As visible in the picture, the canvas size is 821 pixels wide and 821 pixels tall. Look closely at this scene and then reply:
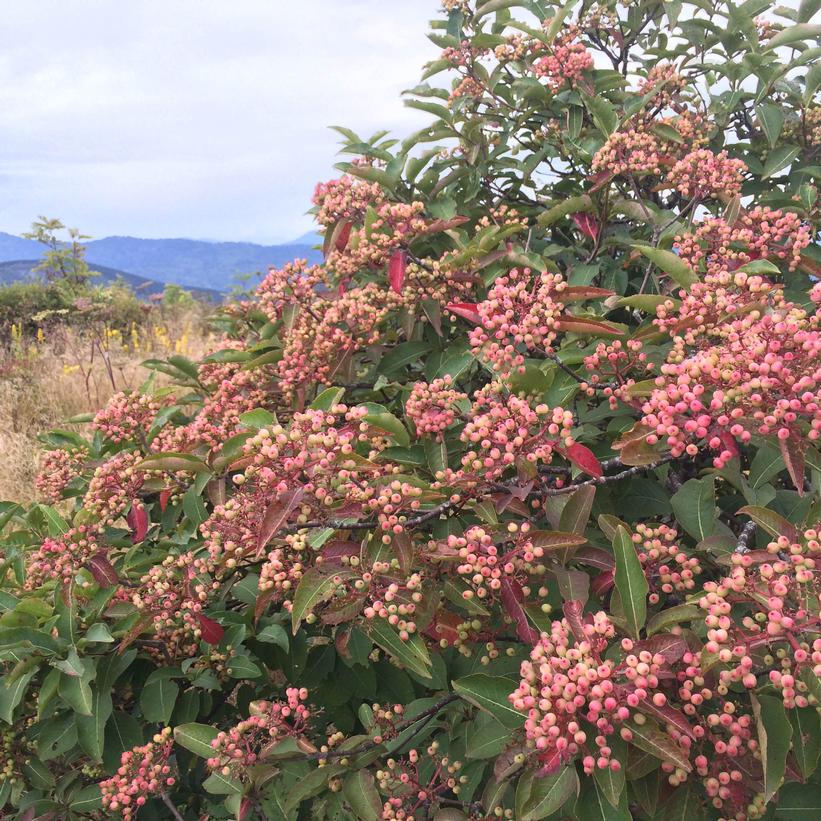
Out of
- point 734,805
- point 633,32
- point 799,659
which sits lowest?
point 734,805

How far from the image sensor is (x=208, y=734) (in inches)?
77.5

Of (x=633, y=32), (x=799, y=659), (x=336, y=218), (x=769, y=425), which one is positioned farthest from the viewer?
(x=633, y=32)

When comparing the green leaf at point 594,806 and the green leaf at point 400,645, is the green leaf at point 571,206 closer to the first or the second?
the green leaf at point 400,645

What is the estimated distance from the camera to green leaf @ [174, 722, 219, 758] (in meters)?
1.94

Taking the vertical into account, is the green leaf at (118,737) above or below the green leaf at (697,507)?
below

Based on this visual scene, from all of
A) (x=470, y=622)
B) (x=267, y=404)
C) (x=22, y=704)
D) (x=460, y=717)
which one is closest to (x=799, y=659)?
(x=470, y=622)

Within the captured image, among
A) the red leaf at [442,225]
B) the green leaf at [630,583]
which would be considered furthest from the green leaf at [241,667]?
the red leaf at [442,225]

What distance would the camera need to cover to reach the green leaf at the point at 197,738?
6.37 feet

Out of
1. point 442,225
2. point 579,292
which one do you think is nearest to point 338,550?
point 579,292

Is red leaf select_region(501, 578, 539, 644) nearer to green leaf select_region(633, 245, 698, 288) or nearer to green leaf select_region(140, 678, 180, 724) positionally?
green leaf select_region(633, 245, 698, 288)

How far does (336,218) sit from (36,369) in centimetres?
1056

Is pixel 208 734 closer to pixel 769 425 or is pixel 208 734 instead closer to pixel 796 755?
pixel 796 755

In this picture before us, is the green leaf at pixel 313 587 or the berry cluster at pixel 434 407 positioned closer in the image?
the green leaf at pixel 313 587

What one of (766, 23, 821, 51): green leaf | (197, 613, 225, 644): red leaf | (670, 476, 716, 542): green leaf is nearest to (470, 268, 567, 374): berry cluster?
(670, 476, 716, 542): green leaf
